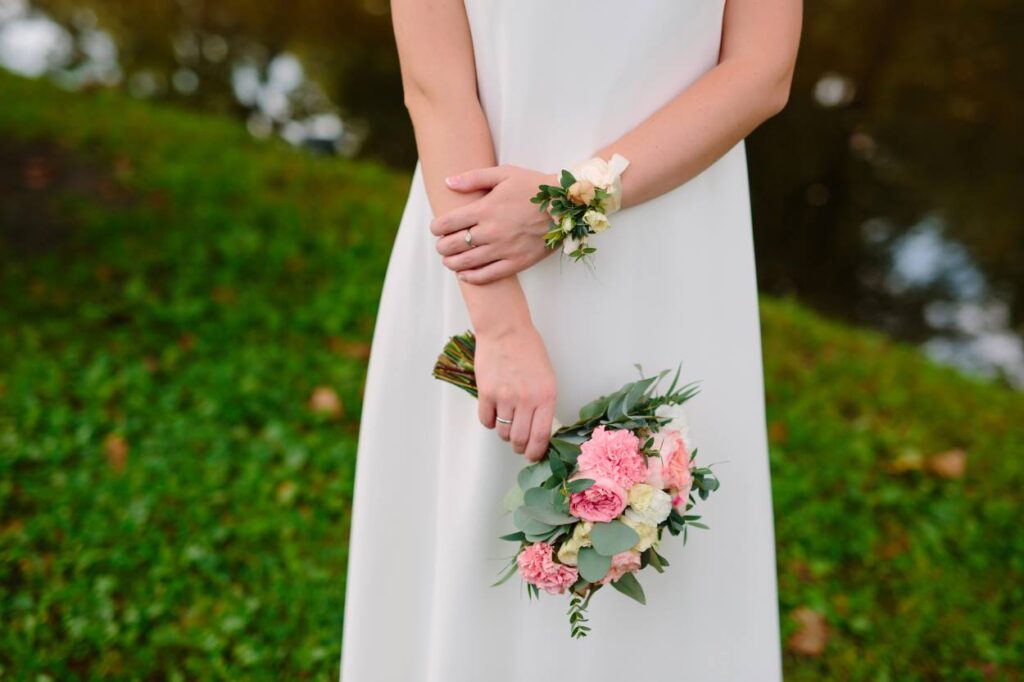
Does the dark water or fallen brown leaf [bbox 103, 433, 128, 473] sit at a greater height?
the dark water

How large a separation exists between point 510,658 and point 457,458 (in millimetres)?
346

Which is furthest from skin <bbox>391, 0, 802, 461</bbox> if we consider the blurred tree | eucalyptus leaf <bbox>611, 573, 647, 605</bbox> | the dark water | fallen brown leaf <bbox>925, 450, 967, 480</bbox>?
the blurred tree

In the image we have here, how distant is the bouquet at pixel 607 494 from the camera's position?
116cm

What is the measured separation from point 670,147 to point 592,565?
0.58 metres

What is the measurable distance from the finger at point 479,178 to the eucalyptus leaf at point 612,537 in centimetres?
48

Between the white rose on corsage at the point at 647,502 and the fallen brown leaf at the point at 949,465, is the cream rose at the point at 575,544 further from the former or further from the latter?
the fallen brown leaf at the point at 949,465

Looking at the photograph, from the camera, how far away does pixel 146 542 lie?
255cm

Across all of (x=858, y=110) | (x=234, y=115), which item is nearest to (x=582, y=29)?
(x=234, y=115)

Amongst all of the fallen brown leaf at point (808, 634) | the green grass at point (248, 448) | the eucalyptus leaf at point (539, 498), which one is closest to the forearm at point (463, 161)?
the eucalyptus leaf at point (539, 498)

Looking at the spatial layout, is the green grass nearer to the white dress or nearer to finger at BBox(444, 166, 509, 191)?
the white dress

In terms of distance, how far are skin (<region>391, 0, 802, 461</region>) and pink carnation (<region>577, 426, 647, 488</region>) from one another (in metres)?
0.08

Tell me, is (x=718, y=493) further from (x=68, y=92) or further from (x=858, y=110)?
(x=858, y=110)

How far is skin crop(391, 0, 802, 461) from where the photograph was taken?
1199mm

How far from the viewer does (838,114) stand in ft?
25.5
